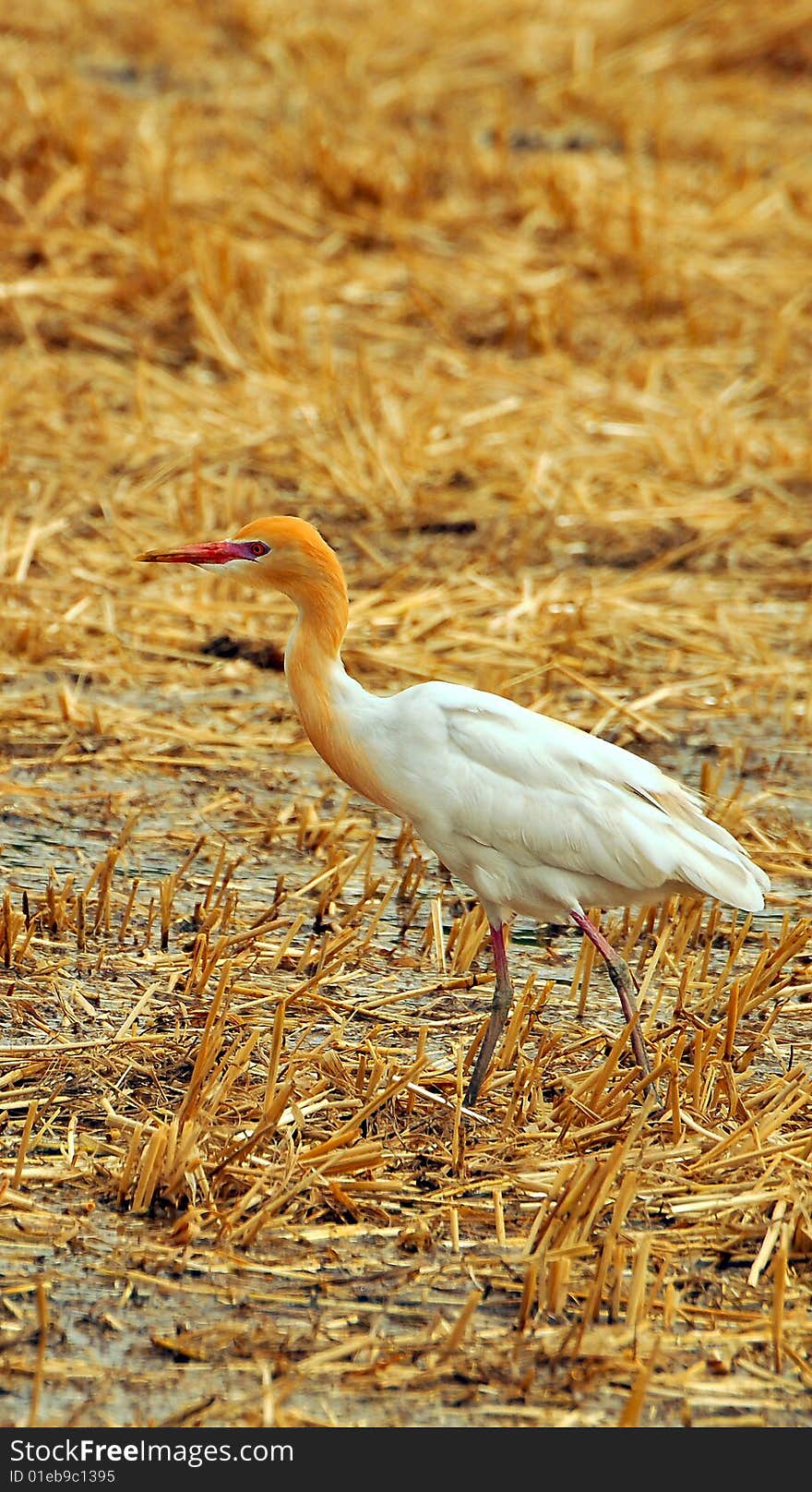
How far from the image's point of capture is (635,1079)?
414cm

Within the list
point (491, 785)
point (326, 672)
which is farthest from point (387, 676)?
point (491, 785)

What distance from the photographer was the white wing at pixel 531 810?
13.8ft

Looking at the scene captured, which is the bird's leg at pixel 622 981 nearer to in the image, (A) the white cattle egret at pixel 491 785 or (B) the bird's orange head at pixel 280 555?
(A) the white cattle egret at pixel 491 785

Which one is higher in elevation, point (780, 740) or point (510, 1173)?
point (780, 740)

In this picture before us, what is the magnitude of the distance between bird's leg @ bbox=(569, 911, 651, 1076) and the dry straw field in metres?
0.06

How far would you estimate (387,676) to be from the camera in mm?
6547

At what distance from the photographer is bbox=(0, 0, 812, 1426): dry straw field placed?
3.39 metres

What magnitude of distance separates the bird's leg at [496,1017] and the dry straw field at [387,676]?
0.15 ft

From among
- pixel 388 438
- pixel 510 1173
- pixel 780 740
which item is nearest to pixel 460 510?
pixel 388 438

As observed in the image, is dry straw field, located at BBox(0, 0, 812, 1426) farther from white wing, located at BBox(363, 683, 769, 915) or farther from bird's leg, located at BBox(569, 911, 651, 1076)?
white wing, located at BBox(363, 683, 769, 915)

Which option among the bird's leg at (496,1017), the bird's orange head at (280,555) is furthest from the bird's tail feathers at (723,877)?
the bird's orange head at (280,555)

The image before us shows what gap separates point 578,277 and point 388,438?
8.98ft

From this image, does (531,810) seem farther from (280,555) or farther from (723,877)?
(280,555)
